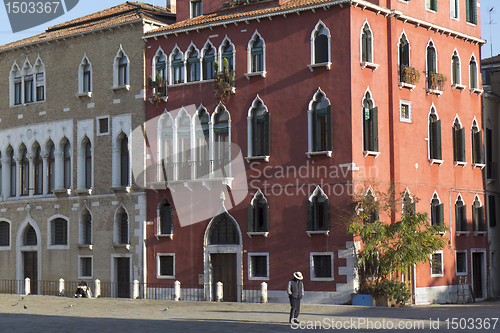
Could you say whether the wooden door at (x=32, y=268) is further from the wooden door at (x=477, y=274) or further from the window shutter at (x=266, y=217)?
the wooden door at (x=477, y=274)

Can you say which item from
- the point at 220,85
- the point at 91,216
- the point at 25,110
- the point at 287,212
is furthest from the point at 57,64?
the point at 287,212

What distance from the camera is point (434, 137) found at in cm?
3272

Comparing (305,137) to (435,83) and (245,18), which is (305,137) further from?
(435,83)

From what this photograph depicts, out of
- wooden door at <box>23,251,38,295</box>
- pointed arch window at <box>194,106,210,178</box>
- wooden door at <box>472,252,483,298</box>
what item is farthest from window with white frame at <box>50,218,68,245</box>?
wooden door at <box>472,252,483,298</box>

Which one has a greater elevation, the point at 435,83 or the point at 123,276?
the point at 435,83

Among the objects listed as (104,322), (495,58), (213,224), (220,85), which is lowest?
(104,322)

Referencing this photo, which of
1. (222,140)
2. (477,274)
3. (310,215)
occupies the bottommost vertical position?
(477,274)

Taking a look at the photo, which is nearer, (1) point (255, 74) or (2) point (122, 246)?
(1) point (255, 74)

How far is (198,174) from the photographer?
32.0 m

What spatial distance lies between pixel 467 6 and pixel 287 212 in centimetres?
1332

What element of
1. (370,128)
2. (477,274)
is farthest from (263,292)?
(477,274)

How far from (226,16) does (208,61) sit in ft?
6.55

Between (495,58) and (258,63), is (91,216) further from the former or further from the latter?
(495,58)

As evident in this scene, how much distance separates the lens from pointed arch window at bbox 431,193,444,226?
32438 millimetres
